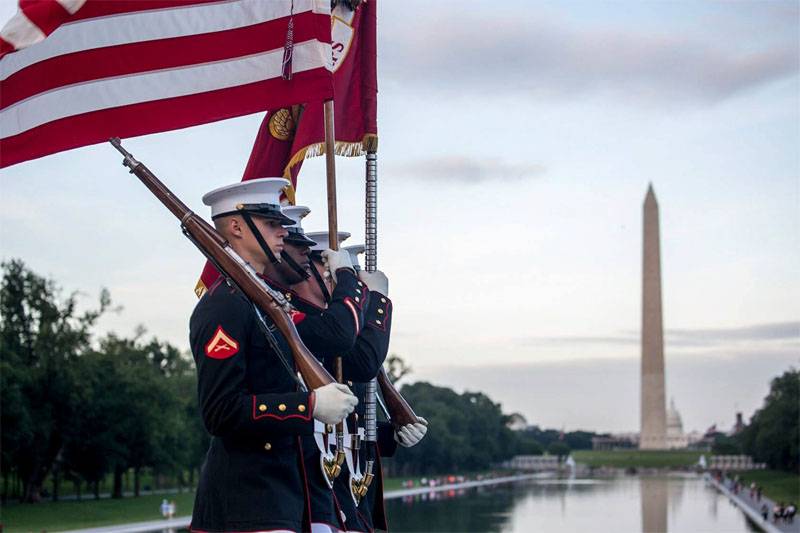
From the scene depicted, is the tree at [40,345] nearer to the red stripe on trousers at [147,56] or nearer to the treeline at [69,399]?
the treeline at [69,399]

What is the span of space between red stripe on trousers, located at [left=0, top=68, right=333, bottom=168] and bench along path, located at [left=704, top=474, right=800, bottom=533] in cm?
2801

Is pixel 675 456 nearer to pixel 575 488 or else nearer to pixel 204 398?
pixel 575 488

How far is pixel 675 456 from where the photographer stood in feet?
282

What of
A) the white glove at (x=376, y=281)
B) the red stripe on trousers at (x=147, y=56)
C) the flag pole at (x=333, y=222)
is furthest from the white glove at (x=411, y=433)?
the red stripe on trousers at (x=147, y=56)

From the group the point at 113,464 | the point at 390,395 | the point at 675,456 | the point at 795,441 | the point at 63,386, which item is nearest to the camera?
the point at 390,395

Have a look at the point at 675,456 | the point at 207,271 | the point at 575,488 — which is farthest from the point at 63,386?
the point at 675,456

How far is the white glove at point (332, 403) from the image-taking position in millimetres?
3818

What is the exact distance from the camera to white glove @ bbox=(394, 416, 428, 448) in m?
4.71

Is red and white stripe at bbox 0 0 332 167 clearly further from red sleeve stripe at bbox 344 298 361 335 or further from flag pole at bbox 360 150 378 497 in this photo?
red sleeve stripe at bbox 344 298 361 335

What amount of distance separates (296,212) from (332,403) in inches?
43.8

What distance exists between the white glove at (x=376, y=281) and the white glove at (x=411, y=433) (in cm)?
58

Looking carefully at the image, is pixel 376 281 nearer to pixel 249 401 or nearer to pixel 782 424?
pixel 249 401

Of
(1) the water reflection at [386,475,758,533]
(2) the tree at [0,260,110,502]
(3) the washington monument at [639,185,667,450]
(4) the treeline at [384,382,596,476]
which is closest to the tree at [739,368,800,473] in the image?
(1) the water reflection at [386,475,758,533]

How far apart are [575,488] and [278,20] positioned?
183ft
